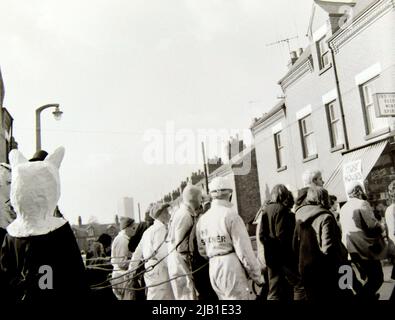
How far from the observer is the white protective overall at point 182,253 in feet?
9.55

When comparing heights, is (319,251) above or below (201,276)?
above

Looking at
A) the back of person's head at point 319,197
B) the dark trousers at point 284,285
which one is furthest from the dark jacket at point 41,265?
the back of person's head at point 319,197

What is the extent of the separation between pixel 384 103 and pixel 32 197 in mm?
2032

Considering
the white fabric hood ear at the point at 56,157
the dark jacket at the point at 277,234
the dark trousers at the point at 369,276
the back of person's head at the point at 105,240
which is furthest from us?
the back of person's head at the point at 105,240

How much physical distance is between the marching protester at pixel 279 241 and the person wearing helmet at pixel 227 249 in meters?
0.29

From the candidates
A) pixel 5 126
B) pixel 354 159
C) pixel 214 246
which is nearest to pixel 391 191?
pixel 354 159

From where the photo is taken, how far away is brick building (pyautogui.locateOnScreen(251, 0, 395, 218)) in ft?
8.96

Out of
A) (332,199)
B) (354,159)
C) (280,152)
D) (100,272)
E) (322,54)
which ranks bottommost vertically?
(100,272)

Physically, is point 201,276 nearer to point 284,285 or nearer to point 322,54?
point 284,285

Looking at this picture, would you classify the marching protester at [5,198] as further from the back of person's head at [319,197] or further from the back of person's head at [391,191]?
the back of person's head at [391,191]

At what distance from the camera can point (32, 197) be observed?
1.95 meters

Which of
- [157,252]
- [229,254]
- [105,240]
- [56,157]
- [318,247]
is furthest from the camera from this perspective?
[105,240]

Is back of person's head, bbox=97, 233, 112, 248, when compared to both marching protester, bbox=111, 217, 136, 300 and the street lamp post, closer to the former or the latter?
marching protester, bbox=111, 217, 136, 300

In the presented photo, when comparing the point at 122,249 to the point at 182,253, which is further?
the point at 122,249
